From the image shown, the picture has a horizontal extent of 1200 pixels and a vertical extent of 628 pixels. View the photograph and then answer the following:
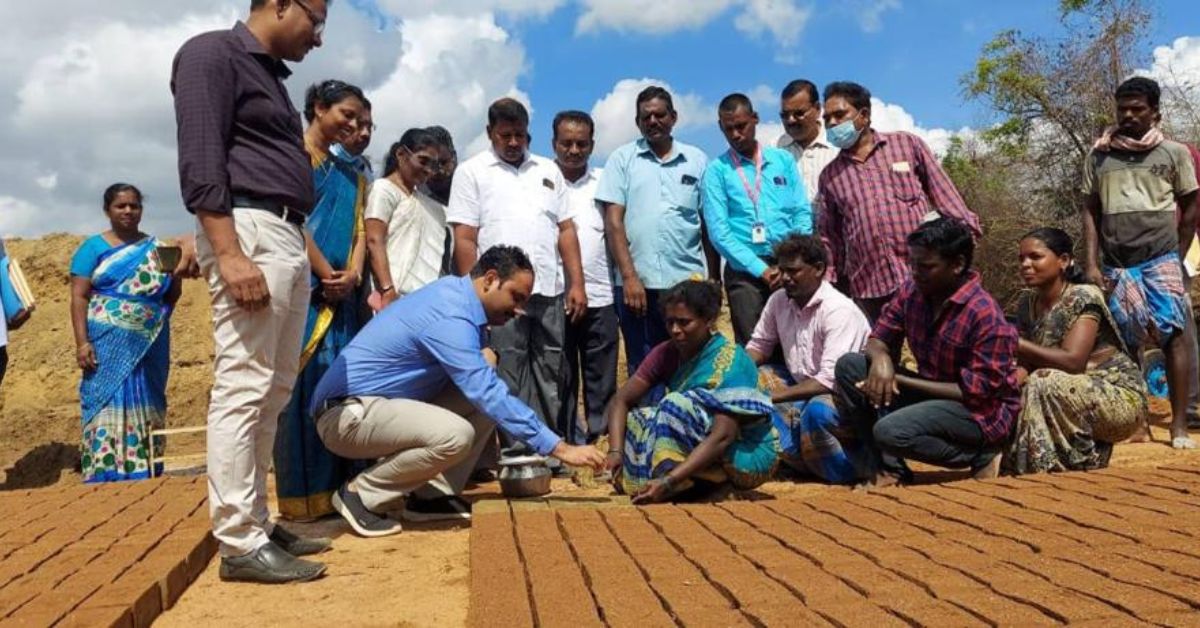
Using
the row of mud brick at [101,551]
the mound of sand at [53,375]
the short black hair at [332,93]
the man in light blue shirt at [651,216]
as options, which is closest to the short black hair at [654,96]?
the man in light blue shirt at [651,216]

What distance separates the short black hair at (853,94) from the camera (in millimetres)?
4859

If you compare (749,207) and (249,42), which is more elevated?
(249,42)

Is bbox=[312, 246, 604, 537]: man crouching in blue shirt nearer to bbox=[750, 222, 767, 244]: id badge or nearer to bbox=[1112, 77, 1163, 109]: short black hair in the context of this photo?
bbox=[750, 222, 767, 244]: id badge

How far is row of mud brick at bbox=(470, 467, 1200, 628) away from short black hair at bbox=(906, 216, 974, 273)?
90 cm

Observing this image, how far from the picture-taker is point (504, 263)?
377cm

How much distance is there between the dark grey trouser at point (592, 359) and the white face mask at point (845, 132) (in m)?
1.44

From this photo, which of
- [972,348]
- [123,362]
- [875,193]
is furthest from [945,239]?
[123,362]

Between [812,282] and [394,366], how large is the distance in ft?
6.28

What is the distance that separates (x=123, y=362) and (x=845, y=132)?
3930 mm

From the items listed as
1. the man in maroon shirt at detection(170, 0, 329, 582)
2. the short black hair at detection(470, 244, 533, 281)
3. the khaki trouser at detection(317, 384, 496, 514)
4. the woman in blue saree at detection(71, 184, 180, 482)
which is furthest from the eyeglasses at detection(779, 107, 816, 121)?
the woman in blue saree at detection(71, 184, 180, 482)

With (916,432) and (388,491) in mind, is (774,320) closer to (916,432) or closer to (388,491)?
(916,432)

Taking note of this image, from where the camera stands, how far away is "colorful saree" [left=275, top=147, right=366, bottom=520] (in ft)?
13.3

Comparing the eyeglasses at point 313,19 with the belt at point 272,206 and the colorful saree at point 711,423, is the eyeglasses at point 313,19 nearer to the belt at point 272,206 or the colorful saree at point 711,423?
the belt at point 272,206

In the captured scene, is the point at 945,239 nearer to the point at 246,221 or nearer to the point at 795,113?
the point at 795,113
